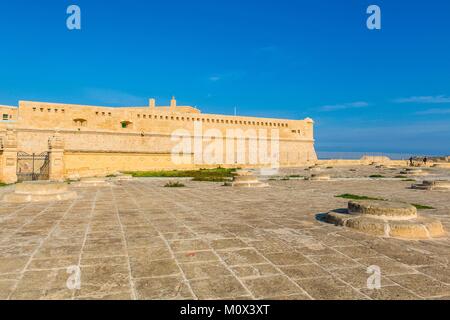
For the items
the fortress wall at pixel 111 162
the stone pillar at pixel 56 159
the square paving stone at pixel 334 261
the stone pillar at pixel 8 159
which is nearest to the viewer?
the square paving stone at pixel 334 261

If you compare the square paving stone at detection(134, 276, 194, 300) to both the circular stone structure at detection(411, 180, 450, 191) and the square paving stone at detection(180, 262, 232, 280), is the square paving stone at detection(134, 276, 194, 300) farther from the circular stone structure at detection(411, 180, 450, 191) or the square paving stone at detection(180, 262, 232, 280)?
the circular stone structure at detection(411, 180, 450, 191)

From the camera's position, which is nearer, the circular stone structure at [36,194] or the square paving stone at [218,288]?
the square paving stone at [218,288]

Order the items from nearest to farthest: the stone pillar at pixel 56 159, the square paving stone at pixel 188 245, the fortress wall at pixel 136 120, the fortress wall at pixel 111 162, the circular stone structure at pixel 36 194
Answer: the square paving stone at pixel 188 245 → the circular stone structure at pixel 36 194 → the stone pillar at pixel 56 159 → the fortress wall at pixel 111 162 → the fortress wall at pixel 136 120

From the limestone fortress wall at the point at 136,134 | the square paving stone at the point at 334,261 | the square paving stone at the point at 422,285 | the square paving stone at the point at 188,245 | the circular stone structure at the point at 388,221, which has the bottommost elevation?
the square paving stone at the point at 422,285

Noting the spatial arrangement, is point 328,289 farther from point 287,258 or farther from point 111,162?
point 111,162

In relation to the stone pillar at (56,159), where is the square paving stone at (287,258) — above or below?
below

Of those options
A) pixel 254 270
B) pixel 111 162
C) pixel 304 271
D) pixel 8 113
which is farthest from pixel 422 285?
pixel 8 113

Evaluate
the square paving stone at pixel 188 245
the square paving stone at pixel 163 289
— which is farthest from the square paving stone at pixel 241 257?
the square paving stone at pixel 163 289

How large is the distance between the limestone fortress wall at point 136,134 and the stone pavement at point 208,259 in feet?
49.4

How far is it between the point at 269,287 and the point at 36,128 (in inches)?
1420

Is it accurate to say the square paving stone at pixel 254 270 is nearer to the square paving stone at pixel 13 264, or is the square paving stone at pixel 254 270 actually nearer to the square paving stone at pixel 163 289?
the square paving stone at pixel 163 289

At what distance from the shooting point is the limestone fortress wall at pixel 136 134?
88.7 ft

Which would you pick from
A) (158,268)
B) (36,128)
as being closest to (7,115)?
(36,128)
